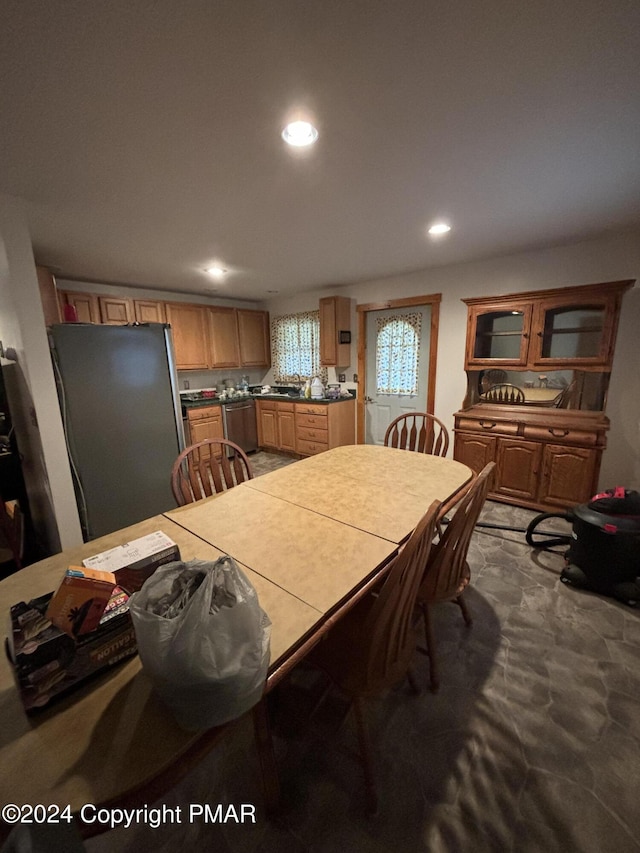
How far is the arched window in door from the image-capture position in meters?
4.01

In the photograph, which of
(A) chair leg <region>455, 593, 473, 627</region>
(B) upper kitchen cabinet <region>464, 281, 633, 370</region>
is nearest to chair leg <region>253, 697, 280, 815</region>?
(A) chair leg <region>455, 593, 473, 627</region>

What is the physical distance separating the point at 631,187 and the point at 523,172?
759 millimetres

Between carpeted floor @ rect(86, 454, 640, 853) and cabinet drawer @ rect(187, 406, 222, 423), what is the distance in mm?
3377

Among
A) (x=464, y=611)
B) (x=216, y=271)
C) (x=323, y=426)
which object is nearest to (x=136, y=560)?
(x=464, y=611)

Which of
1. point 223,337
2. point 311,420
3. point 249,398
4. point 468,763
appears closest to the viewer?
point 468,763

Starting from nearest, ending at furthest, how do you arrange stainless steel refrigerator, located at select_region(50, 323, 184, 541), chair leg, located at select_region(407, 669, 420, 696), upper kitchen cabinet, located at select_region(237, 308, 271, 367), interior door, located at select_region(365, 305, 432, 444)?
chair leg, located at select_region(407, 669, 420, 696) < stainless steel refrigerator, located at select_region(50, 323, 184, 541) < interior door, located at select_region(365, 305, 432, 444) < upper kitchen cabinet, located at select_region(237, 308, 271, 367)

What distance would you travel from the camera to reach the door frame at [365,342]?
3750 mm

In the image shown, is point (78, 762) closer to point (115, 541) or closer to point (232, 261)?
point (115, 541)

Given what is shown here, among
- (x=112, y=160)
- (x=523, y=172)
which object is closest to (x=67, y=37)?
(x=112, y=160)

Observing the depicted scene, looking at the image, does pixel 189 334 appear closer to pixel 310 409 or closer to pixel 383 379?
pixel 310 409

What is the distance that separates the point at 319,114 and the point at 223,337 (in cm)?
384

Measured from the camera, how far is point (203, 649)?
612mm

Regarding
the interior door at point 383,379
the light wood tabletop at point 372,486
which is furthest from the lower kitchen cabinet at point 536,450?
the light wood tabletop at point 372,486

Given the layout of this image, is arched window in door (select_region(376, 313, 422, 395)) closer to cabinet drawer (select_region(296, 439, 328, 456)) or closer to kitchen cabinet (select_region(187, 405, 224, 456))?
cabinet drawer (select_region(296, 439, 328, 456))
